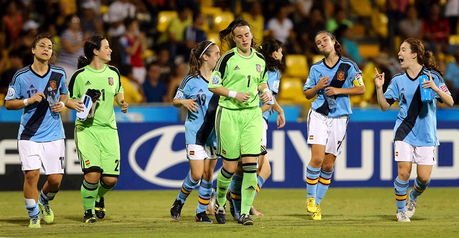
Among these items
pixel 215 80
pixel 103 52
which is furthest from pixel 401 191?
pixel 103 52

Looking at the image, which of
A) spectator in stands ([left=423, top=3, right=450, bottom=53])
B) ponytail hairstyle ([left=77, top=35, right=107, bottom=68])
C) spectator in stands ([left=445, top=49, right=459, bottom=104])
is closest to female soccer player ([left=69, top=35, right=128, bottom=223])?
ponytail hairstyle ([left=77, top=35, right=107, bottom=68])

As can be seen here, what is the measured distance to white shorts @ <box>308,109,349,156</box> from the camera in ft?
34.3

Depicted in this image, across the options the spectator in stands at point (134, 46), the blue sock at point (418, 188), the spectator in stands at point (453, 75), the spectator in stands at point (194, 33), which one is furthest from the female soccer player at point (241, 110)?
the spectator in stands at point (453, 75)

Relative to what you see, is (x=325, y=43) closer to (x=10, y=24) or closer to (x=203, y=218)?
(x=203, y=218)

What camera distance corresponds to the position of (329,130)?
34.5ft

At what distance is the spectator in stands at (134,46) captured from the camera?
17.5 m

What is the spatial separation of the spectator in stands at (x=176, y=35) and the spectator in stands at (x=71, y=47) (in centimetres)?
201

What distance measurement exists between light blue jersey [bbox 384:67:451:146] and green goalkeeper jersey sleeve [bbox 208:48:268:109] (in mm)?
1819

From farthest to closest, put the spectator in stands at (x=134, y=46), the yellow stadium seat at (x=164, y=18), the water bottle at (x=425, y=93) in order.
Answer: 1. the yellow stadium seat at (x=164, y=18)
2. the spectator in stands at (x=134, y=46)
3. the water bottle at (x=425, y=93)

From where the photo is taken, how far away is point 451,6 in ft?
68.3

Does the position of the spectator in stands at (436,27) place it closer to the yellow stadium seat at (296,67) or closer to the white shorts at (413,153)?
the yellow stadium seat at (296,67)

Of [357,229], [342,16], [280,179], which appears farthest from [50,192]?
[342,16]

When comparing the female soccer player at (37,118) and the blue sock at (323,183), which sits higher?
the female soccer player at (37,118)

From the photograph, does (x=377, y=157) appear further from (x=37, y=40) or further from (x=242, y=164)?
(x=37, y=40)
